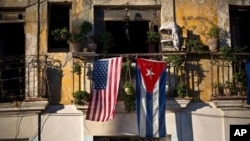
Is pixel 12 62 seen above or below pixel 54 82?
above

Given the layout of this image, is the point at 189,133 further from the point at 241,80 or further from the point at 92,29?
the point at 92,29

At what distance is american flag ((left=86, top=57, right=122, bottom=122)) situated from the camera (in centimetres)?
1430

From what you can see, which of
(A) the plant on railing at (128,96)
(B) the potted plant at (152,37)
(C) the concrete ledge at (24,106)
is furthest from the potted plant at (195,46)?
(C) the concrete ledge at (24,106)

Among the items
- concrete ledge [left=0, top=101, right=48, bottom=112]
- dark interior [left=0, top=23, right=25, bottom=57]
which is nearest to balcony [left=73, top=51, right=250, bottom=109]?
concrete ledge [left=0, top=101, right=48, bottom=112]

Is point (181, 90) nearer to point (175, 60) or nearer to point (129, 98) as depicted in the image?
point (175, 60)

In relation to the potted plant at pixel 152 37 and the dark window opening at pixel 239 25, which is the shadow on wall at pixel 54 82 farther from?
the dark window opening at pixel 239 25

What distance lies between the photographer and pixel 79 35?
15.3 metres

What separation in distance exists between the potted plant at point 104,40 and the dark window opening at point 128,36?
673 mm

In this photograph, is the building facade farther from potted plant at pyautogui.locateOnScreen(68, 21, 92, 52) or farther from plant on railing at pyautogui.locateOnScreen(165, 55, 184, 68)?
plant on railing at pyautogui.locateOnScreen(165, 55, 184, 68)

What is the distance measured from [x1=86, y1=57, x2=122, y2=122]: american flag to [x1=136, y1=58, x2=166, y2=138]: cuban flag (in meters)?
0.58

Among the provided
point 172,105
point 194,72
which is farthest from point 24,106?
point 194,72

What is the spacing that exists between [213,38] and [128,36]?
2.47 meters

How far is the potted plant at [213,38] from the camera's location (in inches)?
607

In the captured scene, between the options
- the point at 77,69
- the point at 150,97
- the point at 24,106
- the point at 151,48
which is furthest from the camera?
the point at 151,48
